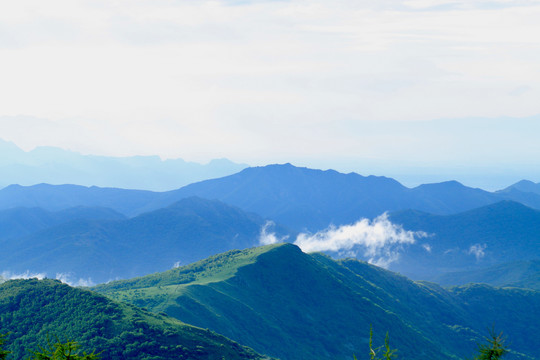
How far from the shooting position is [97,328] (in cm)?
15750

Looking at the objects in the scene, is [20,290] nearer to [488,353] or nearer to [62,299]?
[62,299]

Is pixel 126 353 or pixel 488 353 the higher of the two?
pixel 488 353

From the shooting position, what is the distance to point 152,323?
543 ft

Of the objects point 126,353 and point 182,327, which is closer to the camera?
point 126,353

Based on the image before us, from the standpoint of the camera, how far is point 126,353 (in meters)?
148

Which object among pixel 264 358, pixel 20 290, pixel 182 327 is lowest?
pixel 264 358

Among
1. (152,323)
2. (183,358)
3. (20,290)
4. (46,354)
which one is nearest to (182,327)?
(152,323)

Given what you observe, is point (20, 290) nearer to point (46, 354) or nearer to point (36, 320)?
point (36, 320)

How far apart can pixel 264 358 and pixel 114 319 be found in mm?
48540

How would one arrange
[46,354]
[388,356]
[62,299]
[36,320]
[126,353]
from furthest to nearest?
[62,299], [36,320], [126,353], [46,354], [388,356]

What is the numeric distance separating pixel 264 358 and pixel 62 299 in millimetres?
64655

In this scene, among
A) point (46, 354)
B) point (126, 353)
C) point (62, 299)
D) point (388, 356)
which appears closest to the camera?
point (388, 356)

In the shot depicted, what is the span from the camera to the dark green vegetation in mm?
150875

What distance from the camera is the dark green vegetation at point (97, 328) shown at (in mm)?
150875
